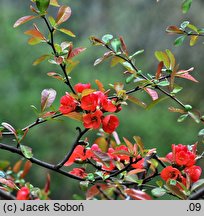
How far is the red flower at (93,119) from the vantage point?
76 centimetres

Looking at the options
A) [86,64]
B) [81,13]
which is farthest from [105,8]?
[86,64]

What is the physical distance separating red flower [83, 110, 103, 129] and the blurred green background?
295 centimetres

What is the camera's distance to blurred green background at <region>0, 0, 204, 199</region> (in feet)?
13.3

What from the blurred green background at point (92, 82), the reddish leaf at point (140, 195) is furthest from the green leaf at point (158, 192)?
the blurred green background at point (92, 82)

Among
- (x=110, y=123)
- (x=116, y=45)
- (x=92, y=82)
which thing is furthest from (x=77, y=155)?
(x=92, y=82)

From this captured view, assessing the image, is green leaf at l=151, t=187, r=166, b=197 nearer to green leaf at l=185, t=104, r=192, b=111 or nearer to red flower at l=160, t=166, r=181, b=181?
red flower at l=160, t=166, r=181, b=181

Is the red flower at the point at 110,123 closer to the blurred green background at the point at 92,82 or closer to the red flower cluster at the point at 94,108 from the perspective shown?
the red flower cluster at the point at 94,108

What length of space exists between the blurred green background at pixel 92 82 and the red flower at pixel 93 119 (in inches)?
116

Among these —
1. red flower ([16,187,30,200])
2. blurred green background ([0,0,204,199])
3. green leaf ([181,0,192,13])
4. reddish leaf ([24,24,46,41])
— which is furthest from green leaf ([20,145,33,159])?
blurred green background ([0,0,204,199])

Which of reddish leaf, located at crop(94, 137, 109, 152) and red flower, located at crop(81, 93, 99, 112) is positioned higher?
red flower, located at crop(81, 93, 99, 112)

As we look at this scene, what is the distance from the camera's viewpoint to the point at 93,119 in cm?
77

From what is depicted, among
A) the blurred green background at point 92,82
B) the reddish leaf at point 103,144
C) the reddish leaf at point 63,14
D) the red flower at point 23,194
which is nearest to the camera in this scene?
the red flower at point 23,194

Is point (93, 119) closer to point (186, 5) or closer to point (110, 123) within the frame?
point (110, 123)
